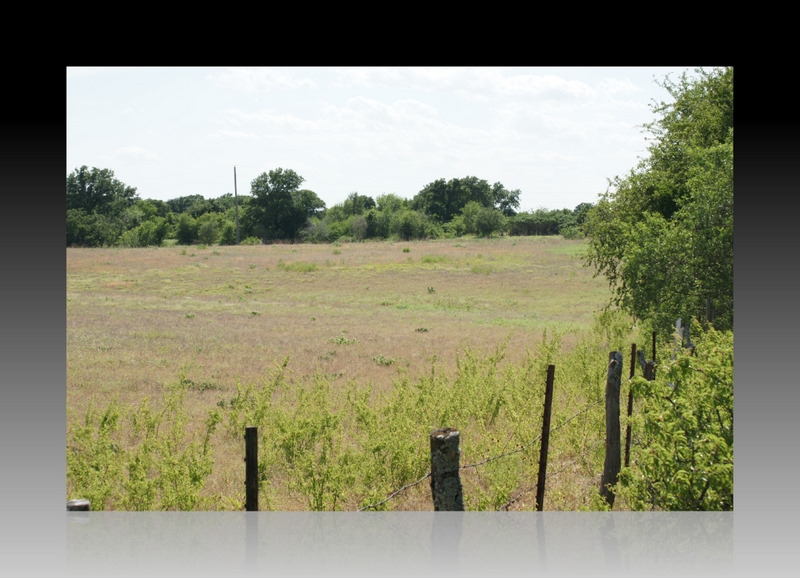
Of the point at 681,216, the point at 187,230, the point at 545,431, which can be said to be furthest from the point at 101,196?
the point at 545,431

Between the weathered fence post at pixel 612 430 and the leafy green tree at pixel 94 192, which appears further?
the leafy green tree at pixel 94 192

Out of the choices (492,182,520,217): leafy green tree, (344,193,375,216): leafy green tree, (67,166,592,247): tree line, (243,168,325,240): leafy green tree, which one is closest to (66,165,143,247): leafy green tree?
(67,166,592,247): tree line

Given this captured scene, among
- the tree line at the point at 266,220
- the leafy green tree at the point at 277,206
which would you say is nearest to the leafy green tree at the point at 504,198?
the tree line at the point at 266,220

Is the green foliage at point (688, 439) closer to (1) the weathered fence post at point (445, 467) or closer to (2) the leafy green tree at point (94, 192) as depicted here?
(1) the weathered fence post at point (445, 467)

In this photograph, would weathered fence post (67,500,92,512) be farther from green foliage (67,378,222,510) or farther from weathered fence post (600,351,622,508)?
weathered fence post (600,351,622,508)

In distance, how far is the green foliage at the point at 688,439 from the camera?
5.03 m

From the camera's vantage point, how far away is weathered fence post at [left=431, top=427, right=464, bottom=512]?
5109 mm

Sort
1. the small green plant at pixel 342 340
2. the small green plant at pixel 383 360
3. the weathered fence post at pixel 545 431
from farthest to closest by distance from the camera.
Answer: the small green plant at pixel 342 340 → the small green plant at pixel 383 360 → the weathered fence post at pixel 545 431

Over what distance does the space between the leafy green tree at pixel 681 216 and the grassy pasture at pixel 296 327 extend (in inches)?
71.7

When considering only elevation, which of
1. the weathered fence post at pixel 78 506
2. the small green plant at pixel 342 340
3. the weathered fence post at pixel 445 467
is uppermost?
the weathered fence post at pixel 445 467

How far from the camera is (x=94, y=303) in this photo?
24.9 m

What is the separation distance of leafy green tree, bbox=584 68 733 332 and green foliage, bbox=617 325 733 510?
5949 millimetres

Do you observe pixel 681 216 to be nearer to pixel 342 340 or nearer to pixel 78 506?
pixel 342 340
